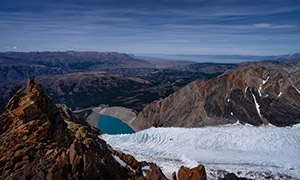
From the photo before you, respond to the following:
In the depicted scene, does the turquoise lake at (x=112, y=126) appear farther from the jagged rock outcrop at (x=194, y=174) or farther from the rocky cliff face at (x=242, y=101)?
the jagged rock outcrop at (x=194, y=174)

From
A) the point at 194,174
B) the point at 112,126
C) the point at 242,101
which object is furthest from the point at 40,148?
the point at 112,126

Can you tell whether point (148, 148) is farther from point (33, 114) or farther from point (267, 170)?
point (33, 114)

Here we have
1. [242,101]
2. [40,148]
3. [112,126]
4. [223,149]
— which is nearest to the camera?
[40,148]

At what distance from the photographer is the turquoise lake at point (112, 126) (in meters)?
84.2

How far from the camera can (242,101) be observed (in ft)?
168

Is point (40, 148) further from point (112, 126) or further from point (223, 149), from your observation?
point (112, 126)

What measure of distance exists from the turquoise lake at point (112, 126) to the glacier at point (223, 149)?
142 feet

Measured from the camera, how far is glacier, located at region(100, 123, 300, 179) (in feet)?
81.6

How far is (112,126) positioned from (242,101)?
61724mm

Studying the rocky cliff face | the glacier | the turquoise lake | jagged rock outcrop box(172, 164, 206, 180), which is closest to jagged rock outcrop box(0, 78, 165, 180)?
jagged rock outcrop box(172, 164, 206, 180)

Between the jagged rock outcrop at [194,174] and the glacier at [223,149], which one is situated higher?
the jagged rock outcrop at [194,174]

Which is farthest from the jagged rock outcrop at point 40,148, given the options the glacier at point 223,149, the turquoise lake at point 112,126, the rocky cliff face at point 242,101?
the turquoise lake at point 112,126

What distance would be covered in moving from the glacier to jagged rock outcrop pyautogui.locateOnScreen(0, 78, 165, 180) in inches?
473

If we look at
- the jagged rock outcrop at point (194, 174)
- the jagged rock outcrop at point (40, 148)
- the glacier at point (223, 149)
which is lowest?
the glacier at point (223, 149)
